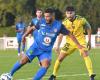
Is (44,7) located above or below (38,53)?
below

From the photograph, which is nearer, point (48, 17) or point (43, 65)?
point (48, 17)

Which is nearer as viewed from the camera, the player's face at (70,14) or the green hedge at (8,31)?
the player's face at (70,14)

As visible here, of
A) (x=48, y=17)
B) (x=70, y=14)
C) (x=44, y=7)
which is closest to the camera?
(x=48, y=17)

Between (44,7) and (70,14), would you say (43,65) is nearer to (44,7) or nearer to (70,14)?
(70,14)

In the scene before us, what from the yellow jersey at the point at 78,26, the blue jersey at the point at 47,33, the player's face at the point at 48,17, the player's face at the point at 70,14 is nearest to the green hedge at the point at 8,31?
the yellow jersey at the point at 78,26

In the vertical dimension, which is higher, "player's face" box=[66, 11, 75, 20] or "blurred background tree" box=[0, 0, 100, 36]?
"player's face" box=[66, 11, 75, 20]

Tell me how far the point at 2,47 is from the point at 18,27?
9170 millimetres

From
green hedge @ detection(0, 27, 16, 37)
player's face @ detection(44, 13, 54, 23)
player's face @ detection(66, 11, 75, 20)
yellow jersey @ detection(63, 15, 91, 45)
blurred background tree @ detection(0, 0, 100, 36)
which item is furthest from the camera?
green hedge @ detection(0, 27, 16, 37)

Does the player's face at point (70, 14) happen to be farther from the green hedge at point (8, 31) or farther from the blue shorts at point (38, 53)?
the green hedge at point (8, 31)

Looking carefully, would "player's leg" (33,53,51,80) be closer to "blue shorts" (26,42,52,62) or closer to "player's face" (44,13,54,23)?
"blue shorts" (26,42,52,62)

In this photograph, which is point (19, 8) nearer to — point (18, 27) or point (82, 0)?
point (82, 0)

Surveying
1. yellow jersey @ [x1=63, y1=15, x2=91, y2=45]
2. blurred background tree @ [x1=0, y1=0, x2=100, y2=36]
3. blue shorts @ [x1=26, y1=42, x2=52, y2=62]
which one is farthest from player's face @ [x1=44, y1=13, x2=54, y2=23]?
blurred background tree @ [x1=0, y1=0, x2=100, y2=36]

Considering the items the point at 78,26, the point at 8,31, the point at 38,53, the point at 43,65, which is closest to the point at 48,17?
the point at 38,53

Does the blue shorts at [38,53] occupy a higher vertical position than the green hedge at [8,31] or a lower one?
higher
